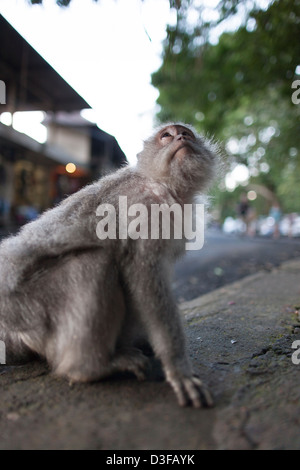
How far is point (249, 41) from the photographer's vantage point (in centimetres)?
600

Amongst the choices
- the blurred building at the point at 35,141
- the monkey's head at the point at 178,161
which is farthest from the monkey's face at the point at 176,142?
the blurred building at the point at 35,141

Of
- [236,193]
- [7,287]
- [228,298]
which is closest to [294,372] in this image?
[7,287]

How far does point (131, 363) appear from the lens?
180 cm

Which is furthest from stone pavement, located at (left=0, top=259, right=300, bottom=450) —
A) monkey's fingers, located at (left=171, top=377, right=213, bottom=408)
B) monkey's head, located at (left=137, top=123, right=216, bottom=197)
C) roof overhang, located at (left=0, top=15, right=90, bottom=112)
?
roof overhang, located at (left=0, top=15, right=90, bottom=112)

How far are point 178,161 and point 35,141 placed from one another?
1041 cm

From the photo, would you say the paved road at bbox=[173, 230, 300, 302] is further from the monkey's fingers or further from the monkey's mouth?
the monkey's fingers

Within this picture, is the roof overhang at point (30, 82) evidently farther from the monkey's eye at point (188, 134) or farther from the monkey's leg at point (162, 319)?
the monkey's leg at point (162, 319)

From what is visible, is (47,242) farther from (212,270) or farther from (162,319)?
(212,270)

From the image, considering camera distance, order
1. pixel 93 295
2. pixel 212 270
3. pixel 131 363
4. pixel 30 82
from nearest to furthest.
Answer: pixel 93 295 < pixel 131 363 < pixel 212 270 < pixel 30 82

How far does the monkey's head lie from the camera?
209 cm

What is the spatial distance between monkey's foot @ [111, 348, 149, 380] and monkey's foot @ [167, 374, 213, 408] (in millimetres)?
211

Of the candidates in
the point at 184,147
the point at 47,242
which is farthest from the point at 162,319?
the point at 184,147

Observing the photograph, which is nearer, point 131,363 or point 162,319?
point 162,319

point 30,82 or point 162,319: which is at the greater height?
point 30,82
